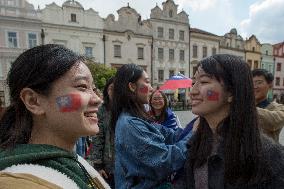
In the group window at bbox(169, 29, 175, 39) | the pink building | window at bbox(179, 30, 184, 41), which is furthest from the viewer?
the pink building

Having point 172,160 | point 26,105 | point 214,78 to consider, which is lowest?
point 172,160

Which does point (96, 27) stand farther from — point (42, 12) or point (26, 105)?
point (26, 105)

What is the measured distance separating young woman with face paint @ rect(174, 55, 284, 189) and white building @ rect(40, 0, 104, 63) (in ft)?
74.3

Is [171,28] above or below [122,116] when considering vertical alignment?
above

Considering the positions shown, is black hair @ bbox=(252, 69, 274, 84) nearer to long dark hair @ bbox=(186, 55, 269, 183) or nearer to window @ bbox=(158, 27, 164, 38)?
long dark hair @ bbox=(186, 55, 269, 183)

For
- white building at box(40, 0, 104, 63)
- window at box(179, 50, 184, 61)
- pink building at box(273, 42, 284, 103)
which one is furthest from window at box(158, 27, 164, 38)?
pink building at box(273, 42, 284, 103)

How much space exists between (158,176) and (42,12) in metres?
24.5

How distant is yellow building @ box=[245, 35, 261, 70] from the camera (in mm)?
37763

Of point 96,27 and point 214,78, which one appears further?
point 96,27

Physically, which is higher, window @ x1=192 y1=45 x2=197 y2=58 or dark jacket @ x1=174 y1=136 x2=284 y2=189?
window @ x1=192 y1=45 x2=197 y2=58

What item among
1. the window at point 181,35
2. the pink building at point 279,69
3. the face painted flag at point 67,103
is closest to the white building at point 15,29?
the window at point 181,35

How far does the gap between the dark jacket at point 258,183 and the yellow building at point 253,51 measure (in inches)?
1531

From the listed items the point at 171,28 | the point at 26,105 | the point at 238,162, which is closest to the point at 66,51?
the point at 26,105

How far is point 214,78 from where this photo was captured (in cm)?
158
